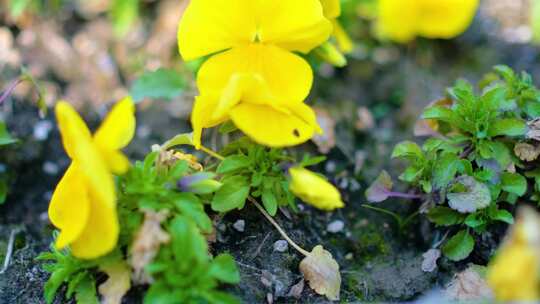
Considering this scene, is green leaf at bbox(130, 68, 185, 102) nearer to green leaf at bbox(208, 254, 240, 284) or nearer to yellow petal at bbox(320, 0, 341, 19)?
yellow petal at bbox(320, 0, 341, 19)

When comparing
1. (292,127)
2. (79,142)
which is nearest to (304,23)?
(292,127)

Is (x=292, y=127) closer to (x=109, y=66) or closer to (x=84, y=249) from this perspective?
(x=84, y=249)

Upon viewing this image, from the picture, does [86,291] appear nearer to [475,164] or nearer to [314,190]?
[314,190]

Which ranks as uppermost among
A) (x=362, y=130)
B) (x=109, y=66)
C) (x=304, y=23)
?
(x=304, y=23)

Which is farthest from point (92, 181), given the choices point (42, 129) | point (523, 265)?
point (42, 129)

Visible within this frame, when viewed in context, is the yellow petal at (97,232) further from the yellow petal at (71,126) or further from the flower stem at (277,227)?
the flower stem at (277,227)

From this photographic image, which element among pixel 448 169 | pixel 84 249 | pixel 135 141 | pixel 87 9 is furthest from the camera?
pixel 87 9
